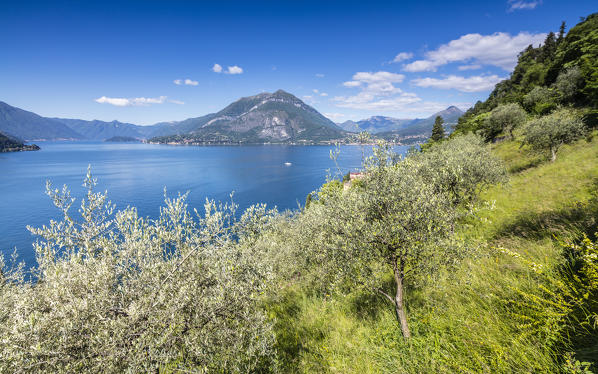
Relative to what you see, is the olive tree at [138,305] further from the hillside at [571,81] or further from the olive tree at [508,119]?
the olive tree at [508,119]

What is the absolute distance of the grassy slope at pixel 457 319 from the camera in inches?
232

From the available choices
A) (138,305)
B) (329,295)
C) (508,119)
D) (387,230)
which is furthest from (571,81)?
(138,305)

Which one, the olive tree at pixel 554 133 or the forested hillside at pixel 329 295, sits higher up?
the olive tree at pixel 554 133

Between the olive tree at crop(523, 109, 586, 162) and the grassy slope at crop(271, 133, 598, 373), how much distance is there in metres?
15.7

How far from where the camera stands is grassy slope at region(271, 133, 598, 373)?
5.90 metres

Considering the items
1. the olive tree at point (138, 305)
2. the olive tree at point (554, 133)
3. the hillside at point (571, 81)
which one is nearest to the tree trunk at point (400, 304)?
the olive tree at point (138, 305)

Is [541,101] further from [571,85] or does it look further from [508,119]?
[508,119]

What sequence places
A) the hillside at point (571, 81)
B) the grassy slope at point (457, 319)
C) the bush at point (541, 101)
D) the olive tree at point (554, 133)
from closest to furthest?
1. the grassy slope at point (457, 319)
2. the olive tree at point (554, 133)
3. the hillside at point (571, 81)
4. the bush at point (541, 101)

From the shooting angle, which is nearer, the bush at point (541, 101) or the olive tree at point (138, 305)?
the olive tree at point (138, 305)

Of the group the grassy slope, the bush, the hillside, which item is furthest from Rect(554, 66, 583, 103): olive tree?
the grassy slope

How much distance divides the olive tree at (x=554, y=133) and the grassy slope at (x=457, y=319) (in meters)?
15.7

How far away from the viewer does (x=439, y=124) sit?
10050cm

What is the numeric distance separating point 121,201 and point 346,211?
409ft

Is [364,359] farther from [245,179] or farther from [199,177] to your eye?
[199,177]
